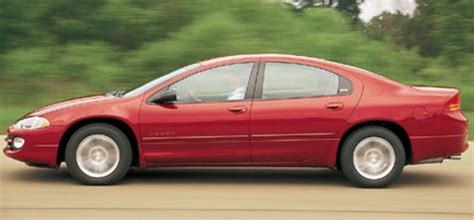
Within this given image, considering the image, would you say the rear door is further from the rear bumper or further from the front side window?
the rear bumper

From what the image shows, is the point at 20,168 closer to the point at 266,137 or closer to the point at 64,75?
the point at 266,137

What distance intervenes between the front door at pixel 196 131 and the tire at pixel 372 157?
1022 millimetres

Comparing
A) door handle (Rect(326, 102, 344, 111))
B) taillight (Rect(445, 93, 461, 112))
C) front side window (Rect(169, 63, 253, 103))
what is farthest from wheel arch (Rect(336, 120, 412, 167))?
front side window (Rect(169, 63, 253, 103))

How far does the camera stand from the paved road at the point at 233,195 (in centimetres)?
685

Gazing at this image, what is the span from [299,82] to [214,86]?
86 cm

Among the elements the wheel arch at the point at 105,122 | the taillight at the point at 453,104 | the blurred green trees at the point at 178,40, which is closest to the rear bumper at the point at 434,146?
the taillight at the point at 453,104

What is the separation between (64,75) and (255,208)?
1222 cm

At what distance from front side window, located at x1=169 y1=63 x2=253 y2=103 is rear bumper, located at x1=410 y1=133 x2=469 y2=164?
1792 millimetres

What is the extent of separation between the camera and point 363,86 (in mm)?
8219

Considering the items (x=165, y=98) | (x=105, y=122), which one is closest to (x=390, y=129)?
(x=165, y=98)

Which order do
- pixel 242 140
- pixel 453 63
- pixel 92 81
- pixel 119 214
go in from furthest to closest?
1. pixel 453 63
2. pixel 92 81
3. pixel 242 140
4. pixel 119 214

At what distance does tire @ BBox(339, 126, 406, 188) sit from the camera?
26.6ft

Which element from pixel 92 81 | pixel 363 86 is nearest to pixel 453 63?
pixel 92 81

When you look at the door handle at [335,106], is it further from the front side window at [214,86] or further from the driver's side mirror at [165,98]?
the driver's side mirror at [165,98]
